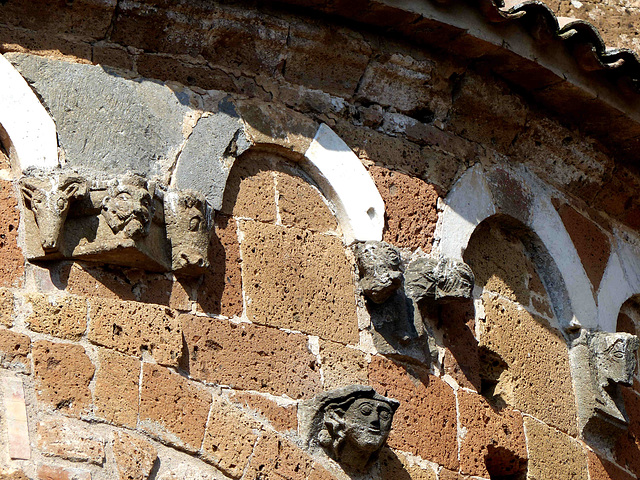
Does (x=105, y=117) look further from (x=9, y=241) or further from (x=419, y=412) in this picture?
(x=419, y=412)

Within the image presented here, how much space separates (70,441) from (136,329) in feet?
1.67

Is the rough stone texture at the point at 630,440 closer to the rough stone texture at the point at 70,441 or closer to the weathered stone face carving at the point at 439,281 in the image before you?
the weathered stone face carving at the point at 439,281

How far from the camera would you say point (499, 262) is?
19.0ft

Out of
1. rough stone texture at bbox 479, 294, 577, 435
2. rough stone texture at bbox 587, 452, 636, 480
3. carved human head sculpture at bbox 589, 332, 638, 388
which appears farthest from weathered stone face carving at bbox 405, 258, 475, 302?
rough stone texture at bbox 587, 452, 636, 480

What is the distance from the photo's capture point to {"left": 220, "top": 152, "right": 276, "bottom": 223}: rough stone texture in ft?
16.4

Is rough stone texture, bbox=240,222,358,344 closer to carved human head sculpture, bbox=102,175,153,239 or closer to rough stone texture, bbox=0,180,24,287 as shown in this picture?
carved human head sculpture, bbox=102,175,153,239

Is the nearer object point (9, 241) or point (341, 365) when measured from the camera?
point (9, 241)

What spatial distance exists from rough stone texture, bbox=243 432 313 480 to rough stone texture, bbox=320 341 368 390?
0.34 m

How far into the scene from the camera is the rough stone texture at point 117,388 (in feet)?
13.9

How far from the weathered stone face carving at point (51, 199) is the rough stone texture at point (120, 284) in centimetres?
13

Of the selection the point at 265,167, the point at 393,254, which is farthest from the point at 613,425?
the point at 265,167

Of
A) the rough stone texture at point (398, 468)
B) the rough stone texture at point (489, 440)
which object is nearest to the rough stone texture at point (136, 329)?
the rough stone texture at point (398, 468)

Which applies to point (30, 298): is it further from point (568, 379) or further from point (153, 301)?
point (568, 379)

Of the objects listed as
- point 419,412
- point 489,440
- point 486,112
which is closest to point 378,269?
point 419,412
